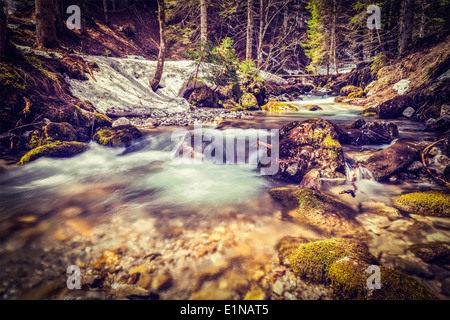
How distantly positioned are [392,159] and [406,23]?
15730mm

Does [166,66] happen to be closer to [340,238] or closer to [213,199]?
[213,199]

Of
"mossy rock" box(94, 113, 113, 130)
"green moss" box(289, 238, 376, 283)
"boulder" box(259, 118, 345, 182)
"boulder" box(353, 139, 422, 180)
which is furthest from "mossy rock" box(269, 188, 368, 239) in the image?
"mossy rock" box(94, 113, 113, 130)

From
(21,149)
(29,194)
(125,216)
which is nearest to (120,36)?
(21,149)

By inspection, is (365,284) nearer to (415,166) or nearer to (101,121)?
(415,166)

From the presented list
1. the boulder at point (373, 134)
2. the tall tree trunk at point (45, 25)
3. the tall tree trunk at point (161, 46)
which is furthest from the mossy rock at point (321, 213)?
the tall tree trunk at point (45, 25)

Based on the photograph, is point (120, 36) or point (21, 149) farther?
point (120, 36)

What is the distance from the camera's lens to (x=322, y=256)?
218cm

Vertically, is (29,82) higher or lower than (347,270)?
higher

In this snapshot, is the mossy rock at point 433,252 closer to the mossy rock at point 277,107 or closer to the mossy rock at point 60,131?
the mossy rock at point 60,131

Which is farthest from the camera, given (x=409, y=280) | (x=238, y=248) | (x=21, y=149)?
(x=21, y=149)

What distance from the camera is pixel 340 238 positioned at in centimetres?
261

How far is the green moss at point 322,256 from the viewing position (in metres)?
2.06

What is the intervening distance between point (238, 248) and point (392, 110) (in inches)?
440

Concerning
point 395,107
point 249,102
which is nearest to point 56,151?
point 249,102
